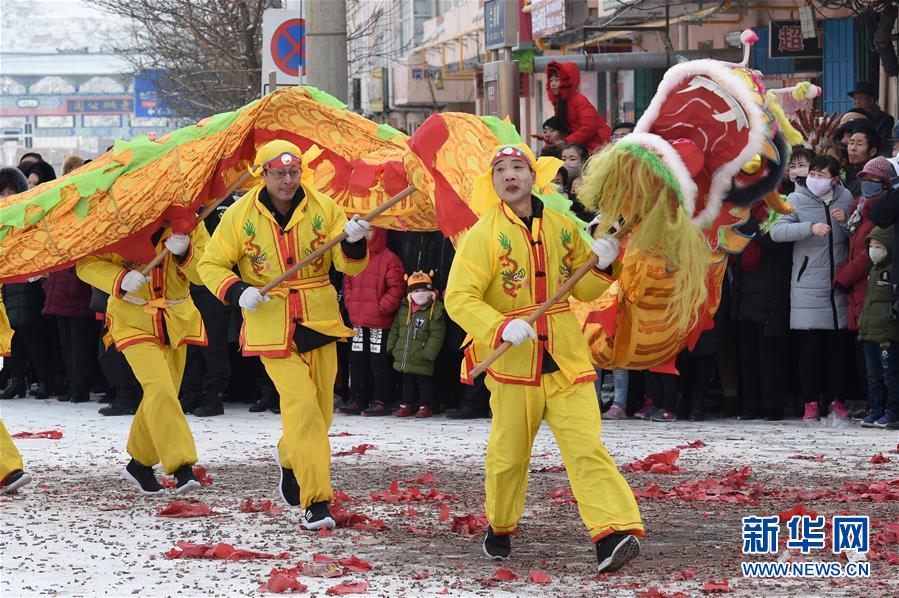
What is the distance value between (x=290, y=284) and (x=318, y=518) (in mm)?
1145

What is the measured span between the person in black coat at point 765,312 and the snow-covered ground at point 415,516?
30 cm

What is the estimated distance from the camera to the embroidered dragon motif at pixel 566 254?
20.6ft

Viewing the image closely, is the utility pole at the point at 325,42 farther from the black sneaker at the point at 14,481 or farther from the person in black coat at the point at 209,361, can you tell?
the black sneaker at the point at 14,481

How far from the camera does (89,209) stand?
8375mm

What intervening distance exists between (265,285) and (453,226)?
95 centimetres

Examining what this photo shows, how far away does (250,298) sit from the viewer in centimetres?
713

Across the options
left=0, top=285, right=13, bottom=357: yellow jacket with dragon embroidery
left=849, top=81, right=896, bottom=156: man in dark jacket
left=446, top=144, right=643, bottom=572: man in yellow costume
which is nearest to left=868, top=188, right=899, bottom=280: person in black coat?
left=849, top=81, right=896, bottom=156: man in dark jacket

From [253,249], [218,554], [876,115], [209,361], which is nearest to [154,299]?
[253,249]

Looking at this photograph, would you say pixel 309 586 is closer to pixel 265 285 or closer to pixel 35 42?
pixel 265 285

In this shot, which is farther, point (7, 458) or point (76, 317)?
point (76, 317)

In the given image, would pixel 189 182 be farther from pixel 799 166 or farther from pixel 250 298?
pixel 799 166

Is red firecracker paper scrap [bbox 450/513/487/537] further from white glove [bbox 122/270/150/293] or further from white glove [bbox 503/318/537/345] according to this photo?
white glove [bbox 122/270/150/293]

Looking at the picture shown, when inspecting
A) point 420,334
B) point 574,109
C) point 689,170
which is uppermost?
point 574,109

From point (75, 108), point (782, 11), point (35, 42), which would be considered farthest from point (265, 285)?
point (35, 42)
